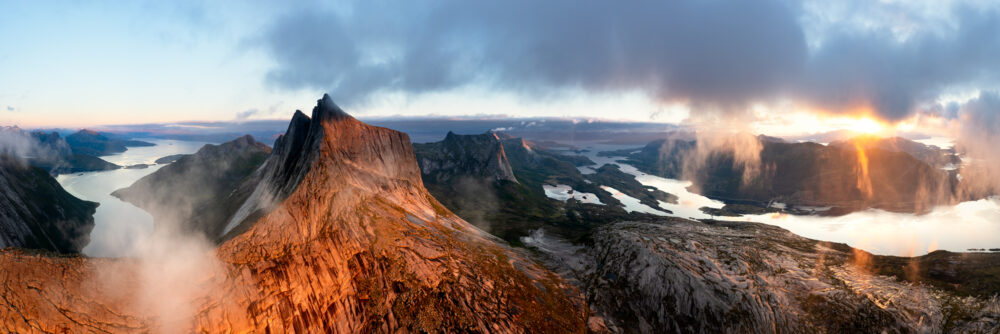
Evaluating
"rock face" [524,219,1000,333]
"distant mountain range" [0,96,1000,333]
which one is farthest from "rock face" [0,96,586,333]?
"rock face" [524,219,1000,333]

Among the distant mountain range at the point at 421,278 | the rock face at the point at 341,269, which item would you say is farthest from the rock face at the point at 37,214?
the rock face at the point at 341,269

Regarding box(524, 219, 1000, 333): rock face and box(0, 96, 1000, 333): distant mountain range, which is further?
box(524, 219, 1000, 333): rock face

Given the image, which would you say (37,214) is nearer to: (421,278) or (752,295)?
(421,278)

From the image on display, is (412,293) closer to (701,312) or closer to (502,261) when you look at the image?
(502,261)

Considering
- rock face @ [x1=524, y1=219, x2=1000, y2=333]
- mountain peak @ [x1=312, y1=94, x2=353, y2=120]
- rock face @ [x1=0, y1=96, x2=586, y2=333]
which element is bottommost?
rock face @ [x1=524, y1=219, x2=1000, y2=333]

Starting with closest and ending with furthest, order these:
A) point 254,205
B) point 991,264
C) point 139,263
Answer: point 139,263
point 254,205
point 991,264

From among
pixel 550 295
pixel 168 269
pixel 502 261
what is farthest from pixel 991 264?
pixel 168 269

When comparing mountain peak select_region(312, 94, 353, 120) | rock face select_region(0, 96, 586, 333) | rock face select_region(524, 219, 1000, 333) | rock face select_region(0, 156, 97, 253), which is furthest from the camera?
rock face select_region(0, 156, 97, 253)

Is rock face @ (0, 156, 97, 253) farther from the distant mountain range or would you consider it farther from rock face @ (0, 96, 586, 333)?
rock face @ (0, 96, 586, 333)
